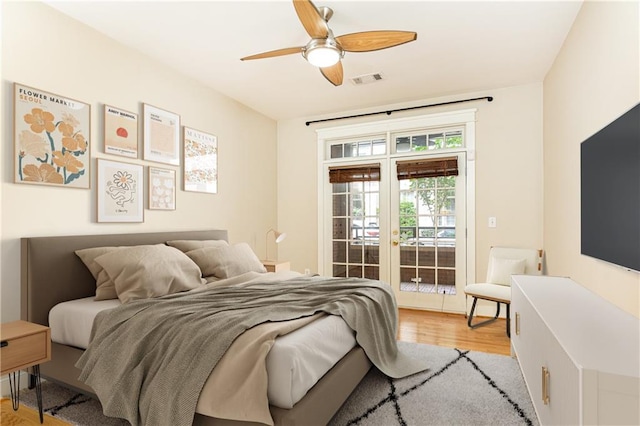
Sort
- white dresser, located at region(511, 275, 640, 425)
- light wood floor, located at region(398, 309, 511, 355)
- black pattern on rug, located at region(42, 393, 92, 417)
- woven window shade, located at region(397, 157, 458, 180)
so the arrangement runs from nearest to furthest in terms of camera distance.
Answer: white dresser, located at region(511, 275, 640, 425) → black pattern on rug, located at region(42, 393, 92, 417) → light wood floor, located at region(398, 309, 511, 355) → woven window shade, located at region(397, 157, 458, 180)

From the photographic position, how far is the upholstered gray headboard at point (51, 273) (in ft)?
7.75

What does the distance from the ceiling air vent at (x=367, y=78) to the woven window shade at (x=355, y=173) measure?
120 cm

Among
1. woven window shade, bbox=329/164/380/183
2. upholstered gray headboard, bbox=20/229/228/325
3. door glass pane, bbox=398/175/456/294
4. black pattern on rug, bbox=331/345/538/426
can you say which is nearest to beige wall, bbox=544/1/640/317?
black pattern on rug, bbox=331/345/538/426

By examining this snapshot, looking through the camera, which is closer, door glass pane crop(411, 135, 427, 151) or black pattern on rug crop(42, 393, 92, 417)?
black pattern on rug crop(42, 393, 92, 417)

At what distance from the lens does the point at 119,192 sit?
3039 mm

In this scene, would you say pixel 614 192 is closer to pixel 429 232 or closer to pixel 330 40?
pixel 330 40

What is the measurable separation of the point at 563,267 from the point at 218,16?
3.51 meters

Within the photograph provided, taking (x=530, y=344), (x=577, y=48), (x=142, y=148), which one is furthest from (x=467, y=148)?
(x=142, y=148)

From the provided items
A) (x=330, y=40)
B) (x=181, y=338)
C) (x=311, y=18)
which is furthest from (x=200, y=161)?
(x=181, y=338)

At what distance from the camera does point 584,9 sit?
100 inches

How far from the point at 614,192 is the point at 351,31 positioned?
2.18 m

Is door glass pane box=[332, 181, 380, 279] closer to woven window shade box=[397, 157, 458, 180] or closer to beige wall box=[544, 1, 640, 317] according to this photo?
woven window shade box=[397, 157, 458, 180]

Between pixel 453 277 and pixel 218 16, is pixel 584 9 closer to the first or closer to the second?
pixel 218 16

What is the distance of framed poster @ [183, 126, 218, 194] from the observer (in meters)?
3.76
